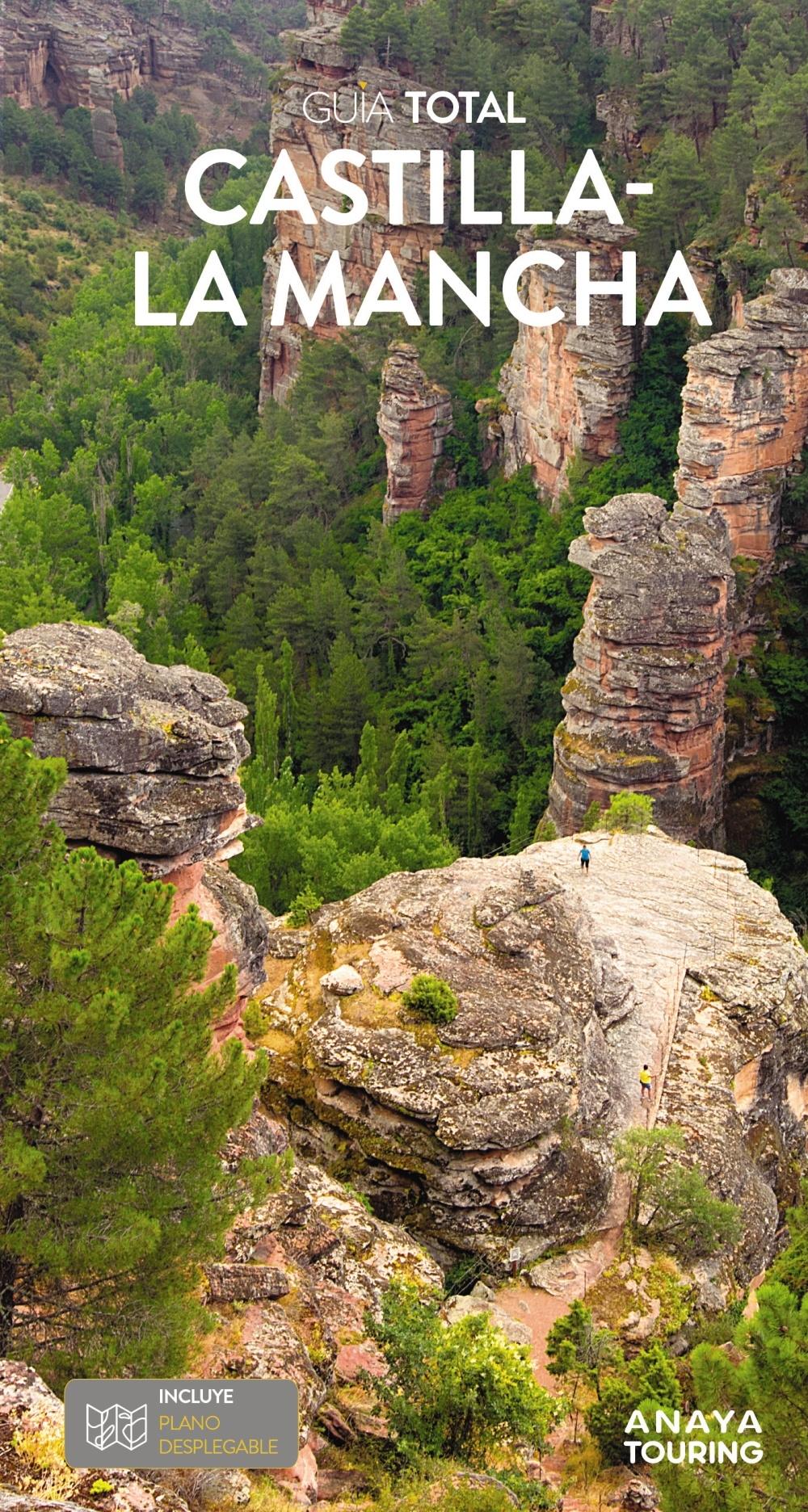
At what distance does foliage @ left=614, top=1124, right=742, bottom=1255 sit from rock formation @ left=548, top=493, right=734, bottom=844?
2063cm

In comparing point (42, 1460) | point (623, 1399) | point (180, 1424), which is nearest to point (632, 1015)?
point (623, 1399)

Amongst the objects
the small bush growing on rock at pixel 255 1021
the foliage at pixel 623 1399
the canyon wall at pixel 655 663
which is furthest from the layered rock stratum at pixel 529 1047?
the canyon wall at pixel 655 663

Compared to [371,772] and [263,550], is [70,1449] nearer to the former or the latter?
[371,772]

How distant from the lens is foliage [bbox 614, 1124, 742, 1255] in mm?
25047

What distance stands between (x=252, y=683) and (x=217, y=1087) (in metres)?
44.1

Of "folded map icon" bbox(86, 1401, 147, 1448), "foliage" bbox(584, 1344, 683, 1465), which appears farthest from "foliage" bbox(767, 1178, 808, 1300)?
"folded map icon" bbox(86, 1401, 147, 1448)

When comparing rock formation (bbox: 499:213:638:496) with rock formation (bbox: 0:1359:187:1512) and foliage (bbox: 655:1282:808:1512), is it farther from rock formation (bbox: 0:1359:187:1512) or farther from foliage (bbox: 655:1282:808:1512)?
rock formation (bbox: 0:1359:187:1512)

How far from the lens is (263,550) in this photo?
217ft

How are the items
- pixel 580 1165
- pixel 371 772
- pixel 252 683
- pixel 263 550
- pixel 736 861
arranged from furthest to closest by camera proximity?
pixel 263 550 < pixel 252 683 < pixel 371 772 < pixel 736 861 < pixel 580 1165

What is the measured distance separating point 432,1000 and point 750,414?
1242 inches

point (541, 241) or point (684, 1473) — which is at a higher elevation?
point (541, 241)

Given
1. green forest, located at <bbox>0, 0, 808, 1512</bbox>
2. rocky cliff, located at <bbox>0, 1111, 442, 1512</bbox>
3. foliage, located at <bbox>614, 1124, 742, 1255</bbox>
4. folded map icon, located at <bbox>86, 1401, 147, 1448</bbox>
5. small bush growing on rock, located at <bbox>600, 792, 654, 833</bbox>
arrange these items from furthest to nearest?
small bush growing on rock, located at <bbox>600, 792, 654, 833</bbox> < foliage, located at <bbox>614, 1124, 742, 1255</bbox> < green forest, located at <bbox>0, 0, 808, 1512</bbox> < folded map icon, located at <bbox>86, 1401, 147, 1448</bbox> < rocky cliff, located at <bbox>0, 1111, 442, 1512</bbox>

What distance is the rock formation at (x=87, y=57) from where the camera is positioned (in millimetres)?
123812

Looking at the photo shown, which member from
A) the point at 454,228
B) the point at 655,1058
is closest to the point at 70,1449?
the point at 655,1058
